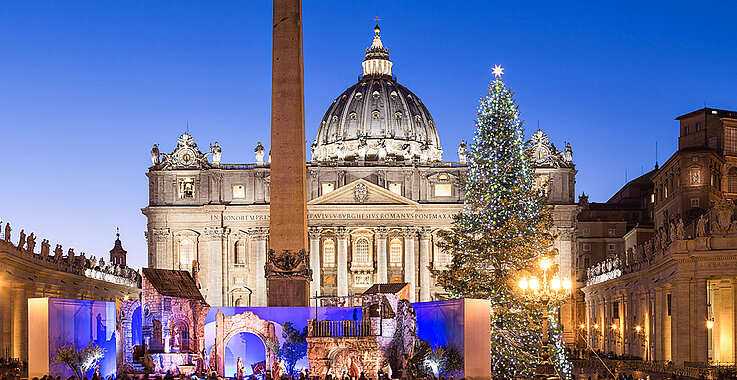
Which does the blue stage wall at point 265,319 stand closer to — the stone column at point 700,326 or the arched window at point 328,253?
the stone column at point 700,326

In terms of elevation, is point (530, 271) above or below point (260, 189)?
below

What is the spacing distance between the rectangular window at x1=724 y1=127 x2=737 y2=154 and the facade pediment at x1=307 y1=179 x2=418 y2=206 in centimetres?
3772

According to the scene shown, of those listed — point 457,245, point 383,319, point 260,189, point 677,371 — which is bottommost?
point 677,371

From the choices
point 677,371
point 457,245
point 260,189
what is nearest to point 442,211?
point 260,189

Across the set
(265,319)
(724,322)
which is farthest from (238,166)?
(265,319)

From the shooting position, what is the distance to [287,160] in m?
33.2

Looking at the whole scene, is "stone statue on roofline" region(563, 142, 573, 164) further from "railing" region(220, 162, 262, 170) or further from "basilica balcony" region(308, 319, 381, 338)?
"basilica balcony" region(308, 319, 381, 338)

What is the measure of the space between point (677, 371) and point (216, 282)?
2320 inches

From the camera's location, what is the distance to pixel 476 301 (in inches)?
1166

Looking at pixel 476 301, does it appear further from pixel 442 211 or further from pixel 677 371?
pixel 442 211

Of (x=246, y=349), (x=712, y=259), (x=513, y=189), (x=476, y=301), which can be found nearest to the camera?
(x=476, y=301)

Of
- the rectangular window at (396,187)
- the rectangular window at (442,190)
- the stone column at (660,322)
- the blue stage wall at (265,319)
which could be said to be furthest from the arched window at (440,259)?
the blue stage wall at (265,319)

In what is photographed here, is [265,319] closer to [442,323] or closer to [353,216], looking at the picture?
[442,323]

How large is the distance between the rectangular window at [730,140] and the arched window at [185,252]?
168ft
